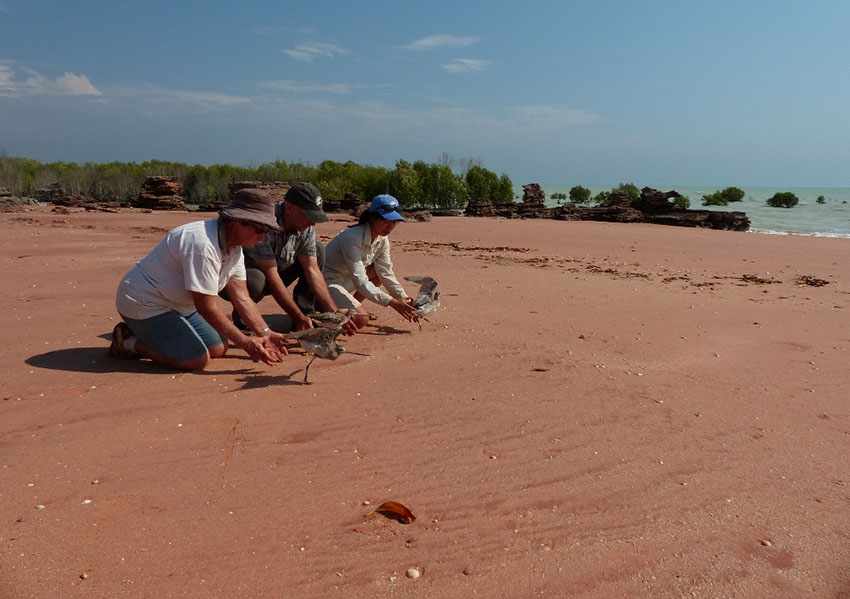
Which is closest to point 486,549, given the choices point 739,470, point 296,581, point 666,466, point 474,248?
point 296,581

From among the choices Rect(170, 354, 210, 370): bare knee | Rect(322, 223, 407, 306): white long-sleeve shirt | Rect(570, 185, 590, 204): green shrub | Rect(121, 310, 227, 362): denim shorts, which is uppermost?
Rect(570, 185, 590, 204): green shrub

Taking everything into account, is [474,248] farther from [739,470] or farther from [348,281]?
[739,470]

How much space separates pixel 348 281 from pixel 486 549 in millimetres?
3593

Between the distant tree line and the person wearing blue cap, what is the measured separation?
27535 mm

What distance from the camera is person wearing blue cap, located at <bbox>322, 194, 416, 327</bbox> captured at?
5188 mm

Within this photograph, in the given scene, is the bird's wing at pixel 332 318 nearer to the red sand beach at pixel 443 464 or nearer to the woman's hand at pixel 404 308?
the red sand beach at pixel 443 464

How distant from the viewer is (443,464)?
3025 mm

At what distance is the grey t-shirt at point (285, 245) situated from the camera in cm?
496

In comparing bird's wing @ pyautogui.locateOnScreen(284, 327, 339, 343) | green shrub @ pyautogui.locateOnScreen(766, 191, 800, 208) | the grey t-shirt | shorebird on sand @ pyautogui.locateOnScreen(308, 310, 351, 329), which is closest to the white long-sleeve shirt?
the grey t-shirt

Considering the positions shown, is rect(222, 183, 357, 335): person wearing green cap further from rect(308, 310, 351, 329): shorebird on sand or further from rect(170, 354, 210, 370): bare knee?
rect(170, 354, 210, 370): bare knee

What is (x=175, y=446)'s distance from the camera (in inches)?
123

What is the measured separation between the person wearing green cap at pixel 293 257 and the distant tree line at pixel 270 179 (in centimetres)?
2797

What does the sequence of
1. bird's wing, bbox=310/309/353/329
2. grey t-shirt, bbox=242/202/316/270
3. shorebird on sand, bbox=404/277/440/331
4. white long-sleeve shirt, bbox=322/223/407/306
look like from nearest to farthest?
bird's wing, bbox=310/309/353/329
grey t-shirt, bbox=242/202/316/270
white long-sleeve shirt, bbox=322/223/407/306
shorebird on sand, bbox=404/277/440/331

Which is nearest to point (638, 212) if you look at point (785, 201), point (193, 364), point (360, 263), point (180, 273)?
point (785, 201)
